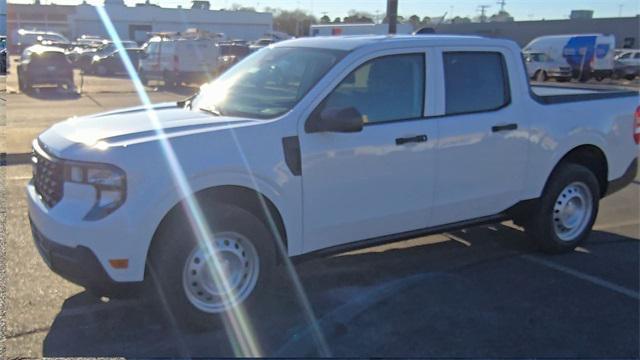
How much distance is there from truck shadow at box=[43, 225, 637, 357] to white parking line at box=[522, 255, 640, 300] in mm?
217

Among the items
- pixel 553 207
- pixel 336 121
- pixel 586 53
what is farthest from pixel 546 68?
pixel 336 121

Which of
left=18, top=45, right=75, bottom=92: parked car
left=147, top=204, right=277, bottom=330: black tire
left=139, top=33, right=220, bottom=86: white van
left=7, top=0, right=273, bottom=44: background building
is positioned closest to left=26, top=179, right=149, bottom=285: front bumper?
left=147, top=204, right=277, bottom=330: black tire

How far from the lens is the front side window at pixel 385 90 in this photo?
4.61 m

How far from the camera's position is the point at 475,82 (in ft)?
17.3

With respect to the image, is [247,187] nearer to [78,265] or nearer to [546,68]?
[78,265]

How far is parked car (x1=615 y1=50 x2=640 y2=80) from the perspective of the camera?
37.1 metres

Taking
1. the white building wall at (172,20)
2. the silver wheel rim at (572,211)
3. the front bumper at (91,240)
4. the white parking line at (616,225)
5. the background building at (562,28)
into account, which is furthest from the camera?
the white building wall at (172,20)

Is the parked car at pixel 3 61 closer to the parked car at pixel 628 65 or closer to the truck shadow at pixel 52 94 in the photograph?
the truck shadow at pixel 52 94

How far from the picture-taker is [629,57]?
1495 inches

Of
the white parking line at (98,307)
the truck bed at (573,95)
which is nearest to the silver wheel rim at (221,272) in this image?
the white parking line at (98,307)

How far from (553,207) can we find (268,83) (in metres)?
2.80

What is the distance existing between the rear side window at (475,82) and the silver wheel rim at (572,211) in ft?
3.81

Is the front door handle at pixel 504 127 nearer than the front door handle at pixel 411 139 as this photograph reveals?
No

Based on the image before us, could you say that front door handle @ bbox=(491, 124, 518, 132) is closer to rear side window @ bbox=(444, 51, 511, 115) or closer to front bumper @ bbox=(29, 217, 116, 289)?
rear side window @ bbox=(444, 51, 511, 115)
